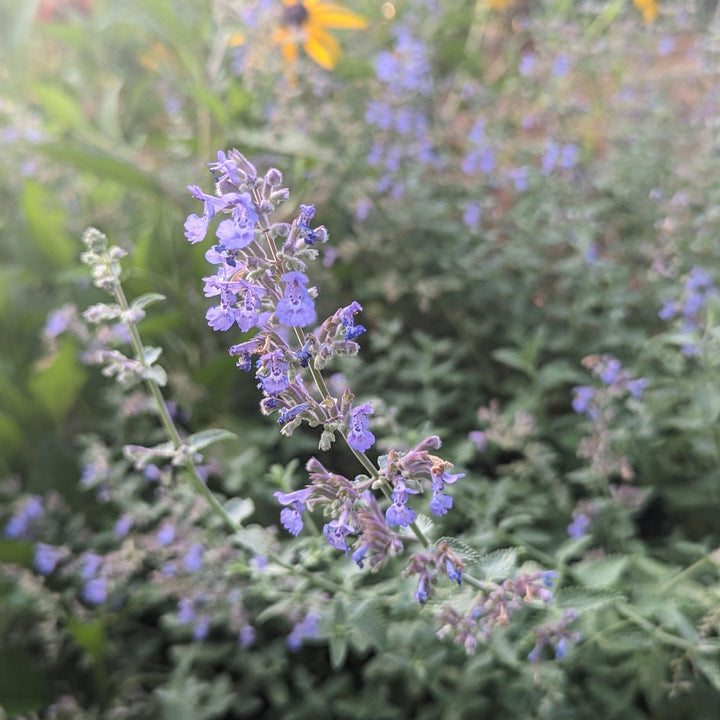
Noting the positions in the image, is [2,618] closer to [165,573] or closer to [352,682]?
[165,573]

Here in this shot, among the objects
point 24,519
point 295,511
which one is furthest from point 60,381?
point 295,511

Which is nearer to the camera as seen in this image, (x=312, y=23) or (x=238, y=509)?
(x=238, y=509)

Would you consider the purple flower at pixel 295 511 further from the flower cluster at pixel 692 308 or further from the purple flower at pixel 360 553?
the flower cluster at pixel 692 308

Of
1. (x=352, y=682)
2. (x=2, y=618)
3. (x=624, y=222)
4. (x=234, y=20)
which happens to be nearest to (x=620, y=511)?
(x=352, y=682)

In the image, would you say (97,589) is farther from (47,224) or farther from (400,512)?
(47,224)

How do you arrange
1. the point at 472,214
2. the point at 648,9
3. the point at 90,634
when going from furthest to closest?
the point at 648,9 < the point at 472,214 < the point at 90,634

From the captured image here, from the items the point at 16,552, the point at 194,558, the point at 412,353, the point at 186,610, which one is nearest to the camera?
the point at 194,558

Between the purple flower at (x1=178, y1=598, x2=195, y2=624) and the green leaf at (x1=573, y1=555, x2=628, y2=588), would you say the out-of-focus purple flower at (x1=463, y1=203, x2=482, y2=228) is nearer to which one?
the green leaf at (x1=573, y1=555, x2=628, y2=588)

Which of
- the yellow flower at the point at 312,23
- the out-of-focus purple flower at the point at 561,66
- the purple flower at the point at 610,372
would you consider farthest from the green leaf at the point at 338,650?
the out-of-focus purple flower at the point at 561,66
